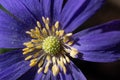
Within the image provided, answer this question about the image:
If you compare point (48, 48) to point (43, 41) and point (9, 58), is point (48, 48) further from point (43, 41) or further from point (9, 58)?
point (9, 58)

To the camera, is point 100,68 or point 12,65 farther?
point 100,68

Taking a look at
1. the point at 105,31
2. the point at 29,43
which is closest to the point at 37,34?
the point at 29,43

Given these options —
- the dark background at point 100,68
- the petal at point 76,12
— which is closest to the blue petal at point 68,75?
the petal at point 76,12

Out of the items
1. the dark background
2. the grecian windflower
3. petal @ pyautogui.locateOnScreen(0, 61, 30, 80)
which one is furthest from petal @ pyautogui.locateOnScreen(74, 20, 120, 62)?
the dark background

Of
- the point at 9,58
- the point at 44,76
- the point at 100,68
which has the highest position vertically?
the point at 9,58

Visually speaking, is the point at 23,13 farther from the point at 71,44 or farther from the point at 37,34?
the point at 71,44

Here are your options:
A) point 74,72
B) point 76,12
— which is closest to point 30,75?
point 74,72

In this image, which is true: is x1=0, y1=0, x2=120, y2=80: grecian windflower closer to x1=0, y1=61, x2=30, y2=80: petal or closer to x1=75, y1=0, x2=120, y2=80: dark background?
x1=0, y1=61, x2=30, y2=80: petal
